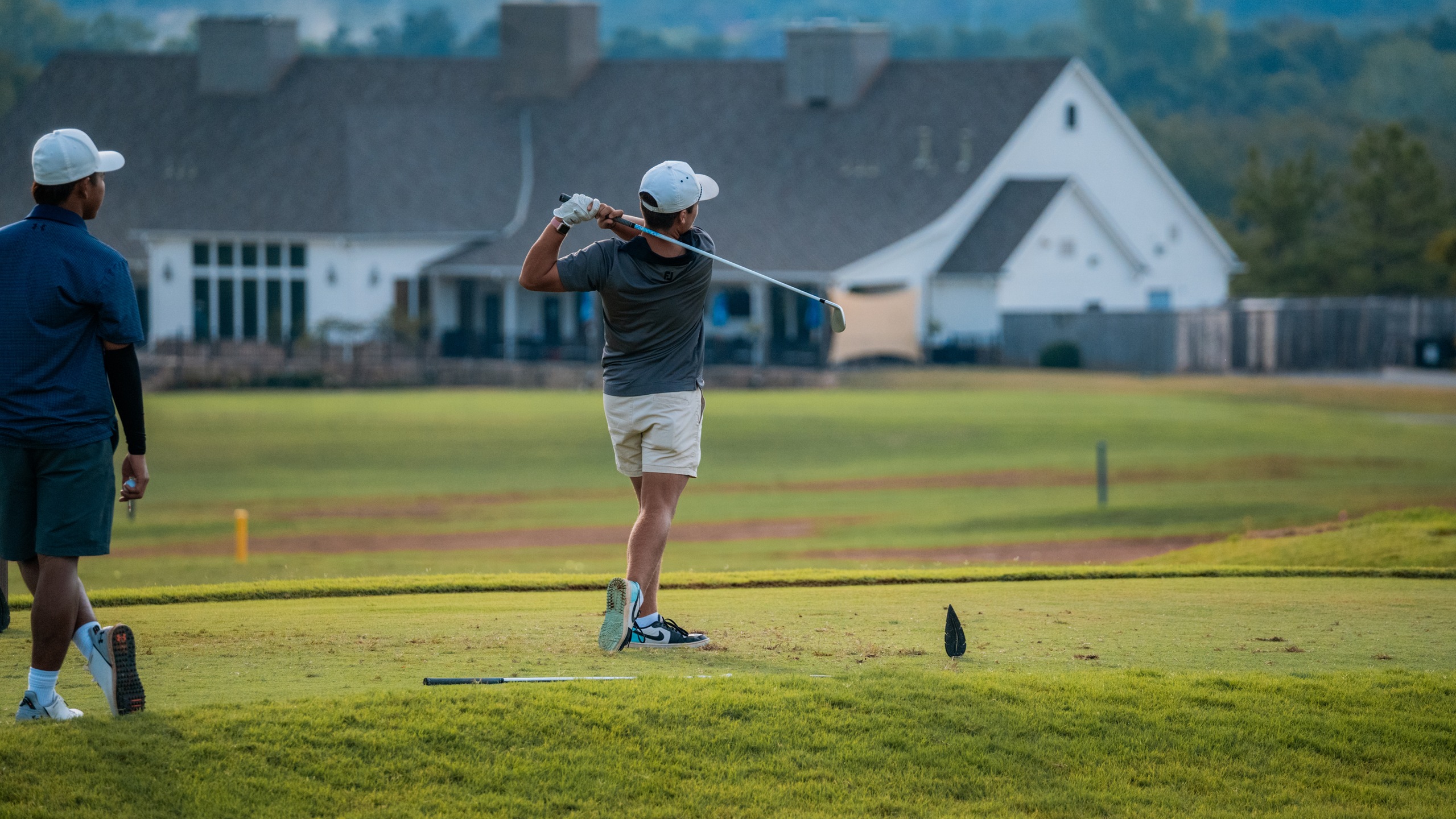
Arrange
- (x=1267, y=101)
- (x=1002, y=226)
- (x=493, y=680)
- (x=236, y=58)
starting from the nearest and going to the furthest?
(x=493, y=680) → (x=1002, y=226) → (x=236, y=58) → (x=1267, y=101)

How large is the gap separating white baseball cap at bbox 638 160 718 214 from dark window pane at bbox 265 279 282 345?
153 feet

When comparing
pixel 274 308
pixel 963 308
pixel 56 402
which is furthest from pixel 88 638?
pixel 274 308

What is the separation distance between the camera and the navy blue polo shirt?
6500 mm

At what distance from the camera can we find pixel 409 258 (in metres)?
55.1

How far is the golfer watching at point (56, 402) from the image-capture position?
21.3 feet

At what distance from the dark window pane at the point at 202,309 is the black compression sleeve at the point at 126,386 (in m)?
48.0

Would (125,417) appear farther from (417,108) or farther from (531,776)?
(417,108)

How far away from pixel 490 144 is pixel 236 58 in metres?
8.86

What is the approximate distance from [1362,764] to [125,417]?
5.03 meters

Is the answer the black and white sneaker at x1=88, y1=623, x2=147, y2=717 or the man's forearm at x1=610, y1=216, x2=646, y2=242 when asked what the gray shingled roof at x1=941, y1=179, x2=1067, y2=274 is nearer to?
the man's forearm at x1=610, y1=216, x2=646, y2=242

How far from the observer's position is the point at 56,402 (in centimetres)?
652

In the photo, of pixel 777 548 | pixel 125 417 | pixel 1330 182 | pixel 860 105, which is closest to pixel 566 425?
pixel 777 548

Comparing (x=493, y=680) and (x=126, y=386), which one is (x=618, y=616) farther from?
(x=126, y=386)

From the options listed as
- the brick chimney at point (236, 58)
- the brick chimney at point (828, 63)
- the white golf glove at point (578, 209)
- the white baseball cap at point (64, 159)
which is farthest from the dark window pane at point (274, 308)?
the white baseball cap at point (64, 159)
